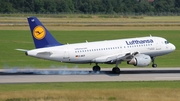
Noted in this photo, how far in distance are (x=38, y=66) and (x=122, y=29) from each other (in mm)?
57586

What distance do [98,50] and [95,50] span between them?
367 millimetres

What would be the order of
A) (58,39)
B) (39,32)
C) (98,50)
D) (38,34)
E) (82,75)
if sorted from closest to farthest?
1. (38,34)
2. (39,32)
3. (82,75)
4. (98,50)
5. (58,39)

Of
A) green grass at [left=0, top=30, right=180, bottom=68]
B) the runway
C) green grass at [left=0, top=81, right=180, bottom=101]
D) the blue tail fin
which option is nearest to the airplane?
the blue tail fin

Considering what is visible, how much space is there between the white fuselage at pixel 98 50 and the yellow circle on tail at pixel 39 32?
136 centimetres

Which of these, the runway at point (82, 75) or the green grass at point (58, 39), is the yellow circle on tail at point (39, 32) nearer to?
the runway at point (82, 75)

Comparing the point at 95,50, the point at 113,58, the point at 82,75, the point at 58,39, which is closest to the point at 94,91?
the point at 82,75

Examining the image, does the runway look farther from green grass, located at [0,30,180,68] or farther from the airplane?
green grass, located at [0,30,180,68]

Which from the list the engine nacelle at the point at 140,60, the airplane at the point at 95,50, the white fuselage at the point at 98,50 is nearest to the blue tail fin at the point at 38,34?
the airplane at the point at 95,50

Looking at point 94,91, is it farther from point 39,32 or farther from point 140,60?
point 39,32

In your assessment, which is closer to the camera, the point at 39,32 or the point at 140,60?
the point at 39,32

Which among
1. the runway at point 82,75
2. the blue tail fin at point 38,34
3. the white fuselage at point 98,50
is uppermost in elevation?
the blue tail fin at point 38,34

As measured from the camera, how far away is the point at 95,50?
55.4 m

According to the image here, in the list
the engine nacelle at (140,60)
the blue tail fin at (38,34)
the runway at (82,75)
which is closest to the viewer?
the runway at (82,75)

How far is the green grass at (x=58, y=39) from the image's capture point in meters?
67.6
